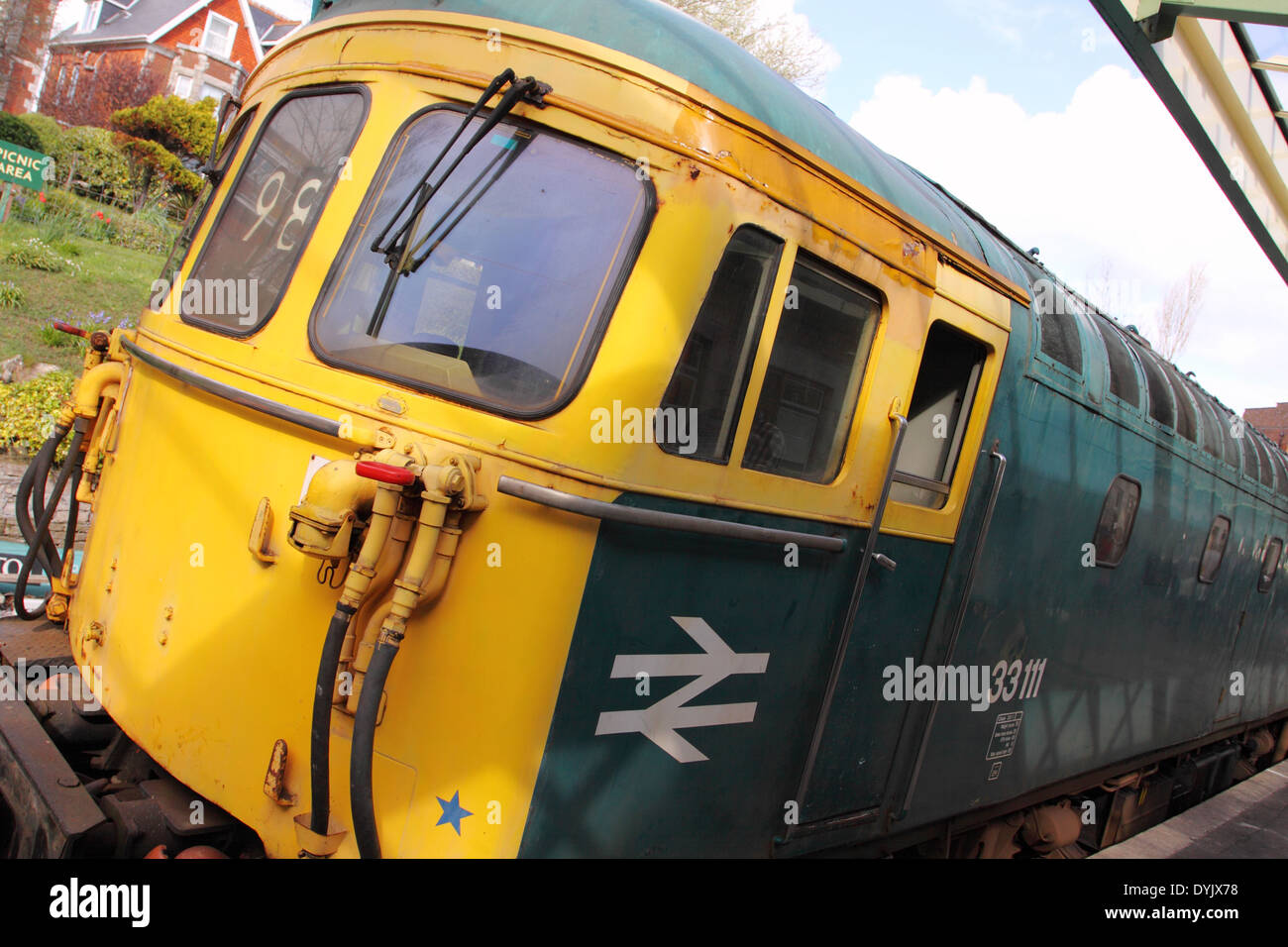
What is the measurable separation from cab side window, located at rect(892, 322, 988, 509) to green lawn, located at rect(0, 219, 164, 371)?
9.89 meters

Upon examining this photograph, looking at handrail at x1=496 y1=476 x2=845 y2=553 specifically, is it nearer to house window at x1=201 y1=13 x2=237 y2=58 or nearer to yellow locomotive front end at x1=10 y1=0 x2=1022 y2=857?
yellow locomotive front end at x1=10 y1=0 x2=1022 y2=857

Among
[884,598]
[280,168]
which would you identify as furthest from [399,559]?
[884,598]

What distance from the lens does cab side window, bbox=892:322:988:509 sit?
405cm

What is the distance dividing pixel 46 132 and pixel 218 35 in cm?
1556

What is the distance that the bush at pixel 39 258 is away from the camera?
1327 cm

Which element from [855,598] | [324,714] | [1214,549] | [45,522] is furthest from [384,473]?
[1214,549]

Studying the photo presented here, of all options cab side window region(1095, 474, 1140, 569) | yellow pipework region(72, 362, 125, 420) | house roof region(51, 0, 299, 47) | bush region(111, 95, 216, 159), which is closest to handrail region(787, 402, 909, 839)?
cab side window region(1095, 474, 1140, 569)

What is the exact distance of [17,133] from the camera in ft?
66.5

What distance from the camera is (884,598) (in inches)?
150

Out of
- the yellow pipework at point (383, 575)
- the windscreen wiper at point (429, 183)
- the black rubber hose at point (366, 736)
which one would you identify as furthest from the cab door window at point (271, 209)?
the black rubber hose at point (366, 736)

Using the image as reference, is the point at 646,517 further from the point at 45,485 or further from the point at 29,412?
the point at 29,412

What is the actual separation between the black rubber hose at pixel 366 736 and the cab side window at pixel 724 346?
3.45ft

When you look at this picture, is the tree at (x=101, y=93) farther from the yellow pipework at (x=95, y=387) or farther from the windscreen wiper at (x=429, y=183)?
the windscreen wiper at (x=429, y=183)
